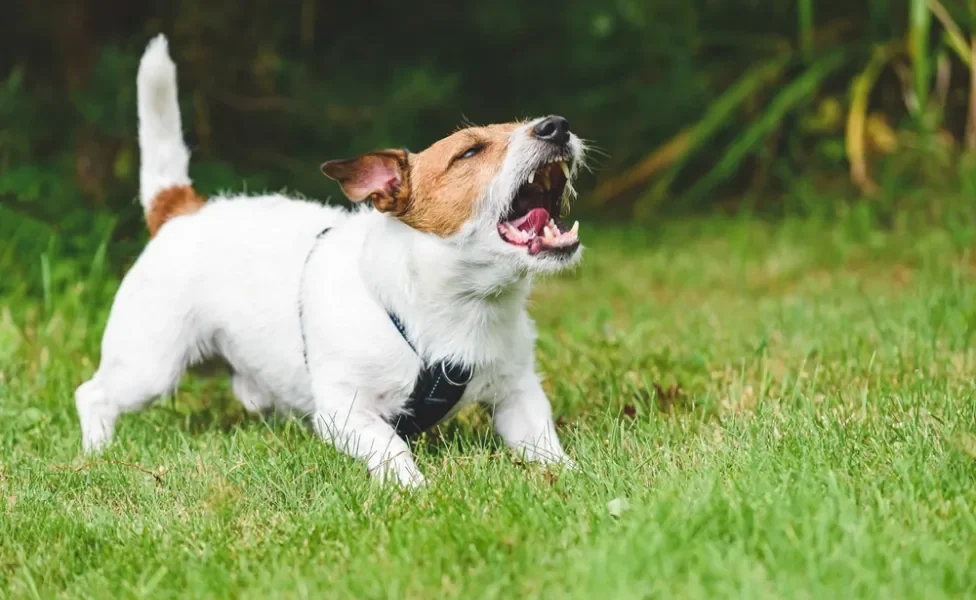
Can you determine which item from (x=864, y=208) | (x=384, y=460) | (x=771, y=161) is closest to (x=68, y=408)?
(x=384, y=460)

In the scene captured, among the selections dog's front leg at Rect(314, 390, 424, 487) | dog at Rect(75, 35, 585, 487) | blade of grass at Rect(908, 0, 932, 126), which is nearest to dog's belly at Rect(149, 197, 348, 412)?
dog at Rect(75, 35, 585, 487)

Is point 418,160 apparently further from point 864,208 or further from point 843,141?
point 843,141

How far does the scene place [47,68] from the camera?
7562 mm

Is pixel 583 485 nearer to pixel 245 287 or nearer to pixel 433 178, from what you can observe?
pixel 433 178

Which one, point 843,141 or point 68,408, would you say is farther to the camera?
point 843,141

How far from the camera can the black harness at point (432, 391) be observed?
11.6 feet

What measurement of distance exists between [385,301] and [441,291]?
0.57ft

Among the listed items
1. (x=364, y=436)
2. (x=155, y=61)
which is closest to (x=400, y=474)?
(x=364, y=436)

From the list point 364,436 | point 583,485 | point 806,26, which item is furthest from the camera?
point 806,26

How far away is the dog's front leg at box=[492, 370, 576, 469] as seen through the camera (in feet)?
11.6

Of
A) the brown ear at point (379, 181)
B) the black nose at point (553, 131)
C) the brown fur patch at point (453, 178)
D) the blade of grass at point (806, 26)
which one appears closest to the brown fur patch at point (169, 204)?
the brown ear at point (379, 181)

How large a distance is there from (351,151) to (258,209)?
351 centimetres

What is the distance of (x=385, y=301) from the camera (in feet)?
11.8

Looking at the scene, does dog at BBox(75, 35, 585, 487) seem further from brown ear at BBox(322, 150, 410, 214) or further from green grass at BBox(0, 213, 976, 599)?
green grass at BBox(0, 213, 976, 599)
